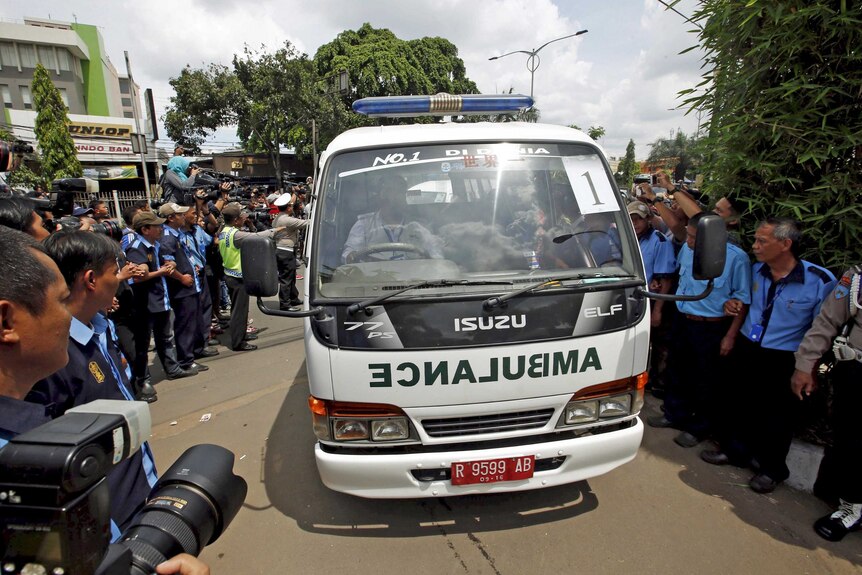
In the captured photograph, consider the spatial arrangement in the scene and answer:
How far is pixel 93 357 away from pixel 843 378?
382 cm

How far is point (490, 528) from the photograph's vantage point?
2.76 meters

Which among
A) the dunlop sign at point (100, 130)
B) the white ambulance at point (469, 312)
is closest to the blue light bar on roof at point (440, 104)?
the white ambulance at point (469, 312)

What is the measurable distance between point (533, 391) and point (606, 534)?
1.09m

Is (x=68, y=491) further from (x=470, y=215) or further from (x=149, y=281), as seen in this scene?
(x=149, y=281)

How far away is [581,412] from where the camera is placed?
253 centimetres

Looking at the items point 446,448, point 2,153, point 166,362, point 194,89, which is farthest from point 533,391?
point 194,89

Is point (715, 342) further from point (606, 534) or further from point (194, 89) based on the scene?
point (194, 89)

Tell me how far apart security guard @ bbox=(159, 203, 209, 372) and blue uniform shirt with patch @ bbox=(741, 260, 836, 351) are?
5.47m

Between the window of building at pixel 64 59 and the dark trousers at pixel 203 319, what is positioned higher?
the window of building at pixel 64 59

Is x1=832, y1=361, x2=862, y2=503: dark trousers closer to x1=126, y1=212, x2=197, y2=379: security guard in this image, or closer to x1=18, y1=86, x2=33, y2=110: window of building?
x1=126, y1=212, x2=197, y2=379: security guard

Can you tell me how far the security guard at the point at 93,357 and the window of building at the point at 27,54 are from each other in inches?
1799

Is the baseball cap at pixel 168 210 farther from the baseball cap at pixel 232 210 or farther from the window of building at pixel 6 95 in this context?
the window of building at pixel 6 95

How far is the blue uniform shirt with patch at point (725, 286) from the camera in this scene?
3.27 meters

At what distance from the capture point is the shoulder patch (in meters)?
2.83
